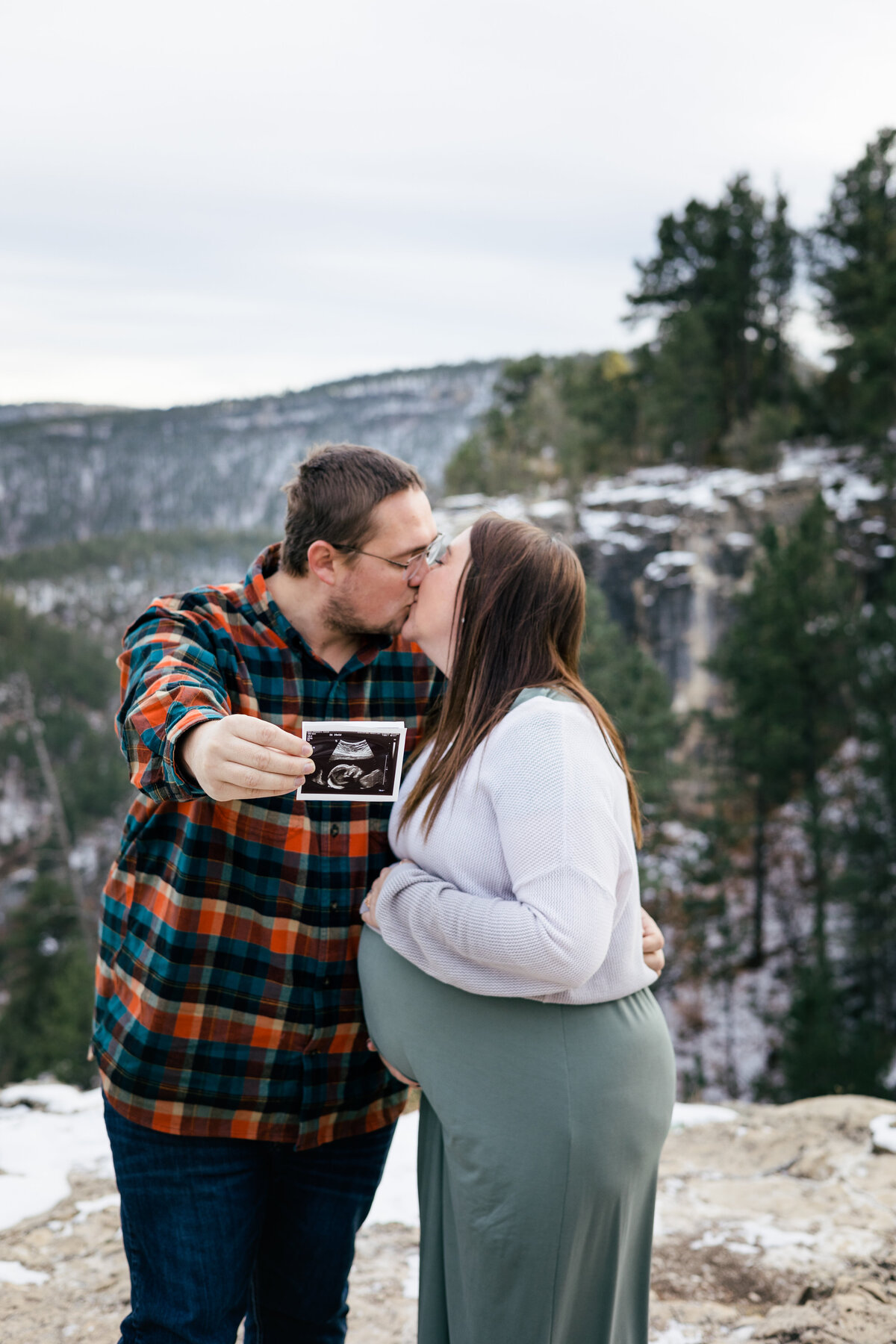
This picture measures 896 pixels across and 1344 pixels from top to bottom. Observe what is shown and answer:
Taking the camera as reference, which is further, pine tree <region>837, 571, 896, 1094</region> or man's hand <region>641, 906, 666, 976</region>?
pine tree <region>837, 571, 896, 1094</region>

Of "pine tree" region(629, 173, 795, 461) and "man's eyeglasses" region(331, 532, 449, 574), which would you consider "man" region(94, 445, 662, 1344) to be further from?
"pine tree" region(629, 173, 795, 461)

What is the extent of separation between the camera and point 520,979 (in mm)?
1739

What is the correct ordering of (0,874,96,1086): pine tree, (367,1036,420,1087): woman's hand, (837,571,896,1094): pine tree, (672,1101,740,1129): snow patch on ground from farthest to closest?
(0,874,96,1086): pine tree < (837,571,896,1094): pine tree < (672,1101,740,1129): snow patch on ground < (367,1036,420,1087): woman's hand

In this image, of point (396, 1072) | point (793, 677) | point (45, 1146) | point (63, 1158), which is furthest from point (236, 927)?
point (793, 677)

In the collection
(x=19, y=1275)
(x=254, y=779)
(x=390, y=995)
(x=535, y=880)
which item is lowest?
(x=19, y=1275)

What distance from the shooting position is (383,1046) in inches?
78.8

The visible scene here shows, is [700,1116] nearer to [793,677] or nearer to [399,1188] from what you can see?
[399,1188]

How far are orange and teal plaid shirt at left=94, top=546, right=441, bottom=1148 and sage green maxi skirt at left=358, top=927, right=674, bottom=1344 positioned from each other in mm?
181

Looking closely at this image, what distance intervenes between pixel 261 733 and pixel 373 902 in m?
0.57

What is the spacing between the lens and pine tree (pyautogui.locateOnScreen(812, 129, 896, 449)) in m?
24.1

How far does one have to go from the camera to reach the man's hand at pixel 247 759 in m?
1.57

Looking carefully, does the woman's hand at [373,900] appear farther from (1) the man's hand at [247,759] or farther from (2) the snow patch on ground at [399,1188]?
(2) the snow patch on ground at [399,1188]

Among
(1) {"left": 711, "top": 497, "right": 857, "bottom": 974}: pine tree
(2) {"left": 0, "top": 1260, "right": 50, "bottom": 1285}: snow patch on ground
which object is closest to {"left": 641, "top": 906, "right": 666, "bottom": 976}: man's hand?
(2) {"left": 0, "top": 1260, "right": 50, "bottom": 1285}: snow patch on ground

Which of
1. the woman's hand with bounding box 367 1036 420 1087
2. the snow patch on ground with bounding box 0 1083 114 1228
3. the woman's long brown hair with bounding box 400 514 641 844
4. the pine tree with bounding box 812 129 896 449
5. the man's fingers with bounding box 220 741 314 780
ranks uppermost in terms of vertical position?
the pine tree with bounding box 812 129 896 449
